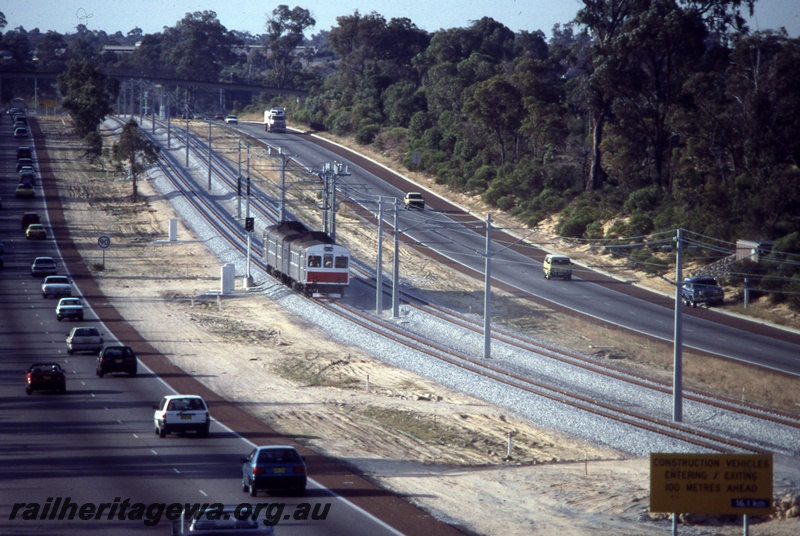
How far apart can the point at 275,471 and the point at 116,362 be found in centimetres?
1893

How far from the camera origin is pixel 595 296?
62.1m

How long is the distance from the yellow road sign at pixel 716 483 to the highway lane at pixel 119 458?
208 inches

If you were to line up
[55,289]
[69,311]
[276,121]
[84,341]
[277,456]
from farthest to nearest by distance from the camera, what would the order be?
[276,121] < [55,289] < [69,311] < [84,341] < [277,456]

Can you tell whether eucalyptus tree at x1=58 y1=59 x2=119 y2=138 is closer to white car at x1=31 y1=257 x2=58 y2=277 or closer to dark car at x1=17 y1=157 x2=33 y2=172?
dark car at x1=17 y1=157 x2=33 y2=172

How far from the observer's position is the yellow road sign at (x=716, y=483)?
16.6m

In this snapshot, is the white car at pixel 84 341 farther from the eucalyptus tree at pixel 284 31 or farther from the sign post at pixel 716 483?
the eucalyptus tree at pixel 284 31

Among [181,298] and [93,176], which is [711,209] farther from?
[93,176]

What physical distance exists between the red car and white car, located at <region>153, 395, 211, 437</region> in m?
8.22

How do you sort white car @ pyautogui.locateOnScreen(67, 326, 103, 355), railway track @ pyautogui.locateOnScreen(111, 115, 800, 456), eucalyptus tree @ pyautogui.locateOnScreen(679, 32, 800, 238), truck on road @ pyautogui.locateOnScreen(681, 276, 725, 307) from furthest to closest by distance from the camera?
1. eucalyptus tree @ pyautogui.locateOnScreen(679, 32, 800, 238)
2. truck on road @ pyautogui.locateOnScreen(681, 276, 725, 307)
3. white car @ pyautogui.locateOnScreen(67, 326, 103, 355)
4. railway track @ pyautogui.locateOnScreen(111, 115, 800, 456)

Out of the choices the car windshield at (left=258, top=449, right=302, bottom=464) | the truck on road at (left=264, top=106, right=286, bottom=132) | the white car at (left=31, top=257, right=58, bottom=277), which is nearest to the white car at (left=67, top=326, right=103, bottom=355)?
the car windshield at (left=258, top=449, right=302, bottom=464)

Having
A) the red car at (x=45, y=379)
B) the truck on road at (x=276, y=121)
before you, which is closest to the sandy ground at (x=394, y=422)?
the red car at (x=45, y=379)

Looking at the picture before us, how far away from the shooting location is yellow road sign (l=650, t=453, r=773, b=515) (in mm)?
16641

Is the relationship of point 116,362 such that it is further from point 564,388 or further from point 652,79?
point 652,79

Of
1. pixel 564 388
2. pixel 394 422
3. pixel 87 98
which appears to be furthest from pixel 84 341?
pixel 87 98
